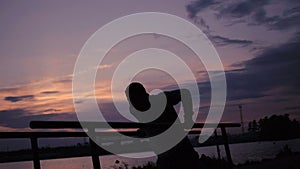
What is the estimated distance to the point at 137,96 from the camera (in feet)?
13.9

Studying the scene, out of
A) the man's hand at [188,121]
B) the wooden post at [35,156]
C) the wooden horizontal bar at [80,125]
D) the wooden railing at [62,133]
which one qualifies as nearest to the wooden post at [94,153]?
the wooden railing at [62,133]

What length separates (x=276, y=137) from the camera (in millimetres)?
77062

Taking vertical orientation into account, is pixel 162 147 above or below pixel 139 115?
below

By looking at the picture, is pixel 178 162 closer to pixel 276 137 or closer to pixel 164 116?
pixel 164 116

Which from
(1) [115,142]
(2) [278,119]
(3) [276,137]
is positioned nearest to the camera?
(1) [115,142]

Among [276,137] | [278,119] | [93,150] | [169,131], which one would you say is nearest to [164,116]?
[169,131]

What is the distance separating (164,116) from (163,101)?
0.68 ft

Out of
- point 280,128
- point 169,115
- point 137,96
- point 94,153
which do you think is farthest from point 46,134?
point 280,128

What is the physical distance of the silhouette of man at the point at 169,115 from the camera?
4.27 meters

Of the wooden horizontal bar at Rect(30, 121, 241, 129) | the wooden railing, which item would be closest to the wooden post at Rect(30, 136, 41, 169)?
the wooden railing

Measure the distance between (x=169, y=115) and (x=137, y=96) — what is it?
1.71ft

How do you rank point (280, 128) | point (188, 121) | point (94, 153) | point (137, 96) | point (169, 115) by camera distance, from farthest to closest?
point (280, 128) → point (188, 121) → point (169, 115) → point (137, 96) → point (94, 153)

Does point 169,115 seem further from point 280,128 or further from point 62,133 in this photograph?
point 280,128

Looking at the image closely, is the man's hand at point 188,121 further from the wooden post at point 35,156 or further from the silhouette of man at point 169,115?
the wooden post at point 35,156
